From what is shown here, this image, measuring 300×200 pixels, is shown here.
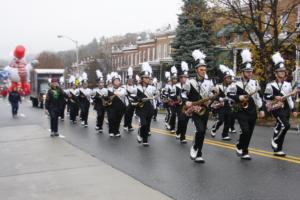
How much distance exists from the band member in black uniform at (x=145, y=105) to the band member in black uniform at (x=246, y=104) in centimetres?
323

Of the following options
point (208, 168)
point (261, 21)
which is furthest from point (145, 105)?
point (261, 21)

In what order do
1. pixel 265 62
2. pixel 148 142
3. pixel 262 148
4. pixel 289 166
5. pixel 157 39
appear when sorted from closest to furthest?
pixel 289 166 < pixel 262 148 < pixel 148 142 < pixel 265 62 < pixel 157 39

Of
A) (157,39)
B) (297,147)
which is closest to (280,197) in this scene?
(297,147)

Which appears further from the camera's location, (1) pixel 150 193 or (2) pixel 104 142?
(2) pixel 104 142

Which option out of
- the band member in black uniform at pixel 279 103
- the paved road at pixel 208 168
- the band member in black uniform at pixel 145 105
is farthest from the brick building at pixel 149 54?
the band member in black uniform at pixel 279 103

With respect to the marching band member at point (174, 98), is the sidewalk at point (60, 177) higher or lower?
lower

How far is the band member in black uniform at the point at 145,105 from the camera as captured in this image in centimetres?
1221

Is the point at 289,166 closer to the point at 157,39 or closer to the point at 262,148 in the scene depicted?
the point at 262,148

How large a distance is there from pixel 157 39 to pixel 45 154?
155 feet

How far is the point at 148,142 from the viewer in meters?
12.9

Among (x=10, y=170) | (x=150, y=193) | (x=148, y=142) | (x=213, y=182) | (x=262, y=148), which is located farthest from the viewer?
(x=148, y=142)

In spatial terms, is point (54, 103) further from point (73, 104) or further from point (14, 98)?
point (14, 98)

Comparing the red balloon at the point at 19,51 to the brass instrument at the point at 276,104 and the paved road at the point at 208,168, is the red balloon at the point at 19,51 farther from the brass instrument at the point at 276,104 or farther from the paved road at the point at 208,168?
the brass instrument at the point at 276,104

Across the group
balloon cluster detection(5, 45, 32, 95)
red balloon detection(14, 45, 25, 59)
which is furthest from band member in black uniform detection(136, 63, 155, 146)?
balloon cluster detection(5, 45, 32, 95)
